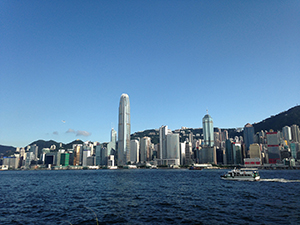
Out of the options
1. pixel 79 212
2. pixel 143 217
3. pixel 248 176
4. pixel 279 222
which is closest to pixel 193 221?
pixel 143 217

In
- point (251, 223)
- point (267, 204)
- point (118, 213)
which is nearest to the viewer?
point (251, 223)

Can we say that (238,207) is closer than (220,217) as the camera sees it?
No

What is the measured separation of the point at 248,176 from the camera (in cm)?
9112

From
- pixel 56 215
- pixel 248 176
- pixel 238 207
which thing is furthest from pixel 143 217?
pixel 248 176

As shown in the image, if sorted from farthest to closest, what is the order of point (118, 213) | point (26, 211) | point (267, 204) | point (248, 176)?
1. point (248, 176)
2. point (267, 204)
3. point (26, 211)
4. point (118, 213)

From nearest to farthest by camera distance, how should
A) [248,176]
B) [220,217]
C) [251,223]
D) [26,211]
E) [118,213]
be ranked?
[251,223] → [220,217] → [118,213] → [26,211] → [248,176]

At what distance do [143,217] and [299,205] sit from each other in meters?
27.8

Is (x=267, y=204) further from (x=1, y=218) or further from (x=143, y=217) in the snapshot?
(x=1, y=218)

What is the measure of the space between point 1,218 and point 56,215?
24.9 feet

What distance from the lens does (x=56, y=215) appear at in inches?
1337

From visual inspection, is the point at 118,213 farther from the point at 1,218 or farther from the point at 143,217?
the point at 1,218

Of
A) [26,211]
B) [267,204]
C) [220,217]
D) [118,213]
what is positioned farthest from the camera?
[267,204]

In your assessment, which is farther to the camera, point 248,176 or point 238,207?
point 248,176

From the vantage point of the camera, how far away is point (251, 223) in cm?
2877
